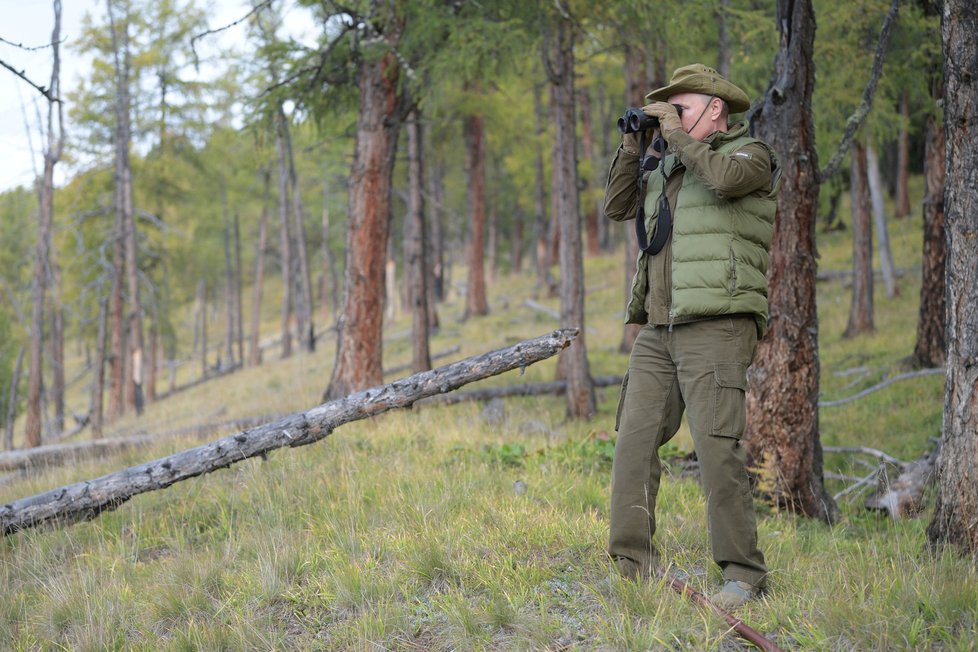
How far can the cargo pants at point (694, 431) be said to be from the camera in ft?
11.2

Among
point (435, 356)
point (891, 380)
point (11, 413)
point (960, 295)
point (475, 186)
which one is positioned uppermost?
point (475, 186)

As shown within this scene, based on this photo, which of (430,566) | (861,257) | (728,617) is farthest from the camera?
(861,257)

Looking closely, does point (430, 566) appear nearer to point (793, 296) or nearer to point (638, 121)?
point (638, 121)

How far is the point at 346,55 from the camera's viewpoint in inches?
403

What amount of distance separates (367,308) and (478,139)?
12.5 meters

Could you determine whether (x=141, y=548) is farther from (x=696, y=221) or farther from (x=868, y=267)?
(x=868, y=267)

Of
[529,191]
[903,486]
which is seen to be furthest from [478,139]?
[903,486]

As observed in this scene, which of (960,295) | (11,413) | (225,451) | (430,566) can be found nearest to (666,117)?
(960,295)

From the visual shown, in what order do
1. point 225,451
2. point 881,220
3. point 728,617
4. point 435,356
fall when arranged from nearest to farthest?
point 728,617 → point 225,451 → point 881,220 → point 435,356

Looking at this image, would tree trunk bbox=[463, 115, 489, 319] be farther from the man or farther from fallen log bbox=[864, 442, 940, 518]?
the man

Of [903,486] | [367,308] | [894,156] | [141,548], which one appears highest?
[894,156]

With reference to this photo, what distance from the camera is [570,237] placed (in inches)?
396

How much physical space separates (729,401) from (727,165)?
3.47 feet

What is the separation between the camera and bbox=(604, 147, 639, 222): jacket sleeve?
3.82 metres
